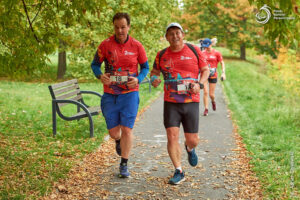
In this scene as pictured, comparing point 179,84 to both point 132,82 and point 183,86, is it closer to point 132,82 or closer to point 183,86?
point 183,86

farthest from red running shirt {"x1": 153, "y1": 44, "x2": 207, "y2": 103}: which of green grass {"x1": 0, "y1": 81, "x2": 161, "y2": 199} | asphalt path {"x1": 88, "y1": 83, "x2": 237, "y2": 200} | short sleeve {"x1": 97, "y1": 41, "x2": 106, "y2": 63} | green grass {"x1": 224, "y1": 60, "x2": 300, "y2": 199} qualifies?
green grass {"x1": 0, "y1": 81, "x2": 161, "y2": 199}

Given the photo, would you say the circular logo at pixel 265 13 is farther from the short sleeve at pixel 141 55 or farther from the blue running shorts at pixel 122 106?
the blue running shorts at pixel 122 106

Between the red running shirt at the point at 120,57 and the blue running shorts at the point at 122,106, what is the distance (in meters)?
0.08

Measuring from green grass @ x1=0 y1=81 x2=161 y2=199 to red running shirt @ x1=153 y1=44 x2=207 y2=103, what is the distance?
183cm

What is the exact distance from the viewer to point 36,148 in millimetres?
6379

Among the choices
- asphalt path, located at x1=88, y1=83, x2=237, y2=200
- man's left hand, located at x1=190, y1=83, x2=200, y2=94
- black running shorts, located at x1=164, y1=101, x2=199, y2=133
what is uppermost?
man's left hand, located at x1=190, y1=83, x2=200, y2=94

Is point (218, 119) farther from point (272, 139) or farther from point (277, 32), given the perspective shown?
point (277, 32)

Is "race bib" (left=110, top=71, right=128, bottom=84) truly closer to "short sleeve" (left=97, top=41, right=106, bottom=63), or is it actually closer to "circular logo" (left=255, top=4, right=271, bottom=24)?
"short sleeve" (left=97, top=41, right=106, bottom=63)

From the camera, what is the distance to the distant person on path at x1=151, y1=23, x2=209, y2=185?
15.3 feet

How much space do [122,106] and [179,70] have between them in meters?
0.91

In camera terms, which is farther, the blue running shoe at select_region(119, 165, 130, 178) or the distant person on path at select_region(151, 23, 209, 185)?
the blue running shoe at select_region(119, 165, 130, 178)

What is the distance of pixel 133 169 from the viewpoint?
18.0ft

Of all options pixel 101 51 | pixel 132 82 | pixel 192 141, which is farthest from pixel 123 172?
pixel 101 51

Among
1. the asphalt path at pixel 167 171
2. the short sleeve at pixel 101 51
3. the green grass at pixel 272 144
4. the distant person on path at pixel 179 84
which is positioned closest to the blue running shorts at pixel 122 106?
the distant person on path at pixel 179 84
